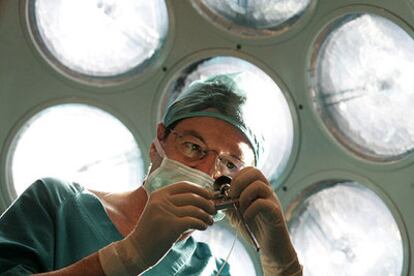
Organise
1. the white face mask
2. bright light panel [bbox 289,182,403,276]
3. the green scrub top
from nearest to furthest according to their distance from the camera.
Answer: the green scrub top → the white face mask → bright light panel [bbox 289,182,403,276]

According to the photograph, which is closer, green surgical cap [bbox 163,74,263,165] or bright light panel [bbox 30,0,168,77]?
green surgical cap [bbox 163,74,263,165]

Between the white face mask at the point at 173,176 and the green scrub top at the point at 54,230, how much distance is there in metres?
0.15

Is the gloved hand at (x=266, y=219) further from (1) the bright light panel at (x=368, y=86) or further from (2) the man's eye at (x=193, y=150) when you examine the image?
(1) the bright light panel at (x=368, y=86)

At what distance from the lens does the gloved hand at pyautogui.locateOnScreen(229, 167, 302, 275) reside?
1992mm

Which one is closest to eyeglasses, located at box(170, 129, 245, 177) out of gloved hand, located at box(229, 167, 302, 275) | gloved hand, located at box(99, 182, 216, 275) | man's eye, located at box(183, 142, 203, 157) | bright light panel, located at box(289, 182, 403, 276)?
man's eye, located at box(183, 142, 203, 157)

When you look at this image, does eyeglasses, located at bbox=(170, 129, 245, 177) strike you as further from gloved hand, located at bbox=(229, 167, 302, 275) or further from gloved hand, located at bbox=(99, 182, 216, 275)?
gloved hand, located at bbox=(99, 182, 216, 275)

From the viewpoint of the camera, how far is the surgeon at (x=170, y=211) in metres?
1.91

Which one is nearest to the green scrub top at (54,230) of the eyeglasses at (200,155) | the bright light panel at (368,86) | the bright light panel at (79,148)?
the eyeglasses at (200,155)

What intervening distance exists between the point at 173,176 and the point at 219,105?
0.83ft

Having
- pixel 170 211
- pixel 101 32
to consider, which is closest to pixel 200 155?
pixel 170 211

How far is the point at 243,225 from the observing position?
7.29 ft

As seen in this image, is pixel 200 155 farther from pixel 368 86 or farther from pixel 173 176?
pixel 368 86

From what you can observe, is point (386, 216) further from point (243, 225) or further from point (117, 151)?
point (117, 151)

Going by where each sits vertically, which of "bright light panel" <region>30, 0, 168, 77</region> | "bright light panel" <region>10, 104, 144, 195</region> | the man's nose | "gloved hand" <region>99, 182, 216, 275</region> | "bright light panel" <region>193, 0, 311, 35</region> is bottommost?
"gloved hand" <region>99, 182, 216, 275</region>
